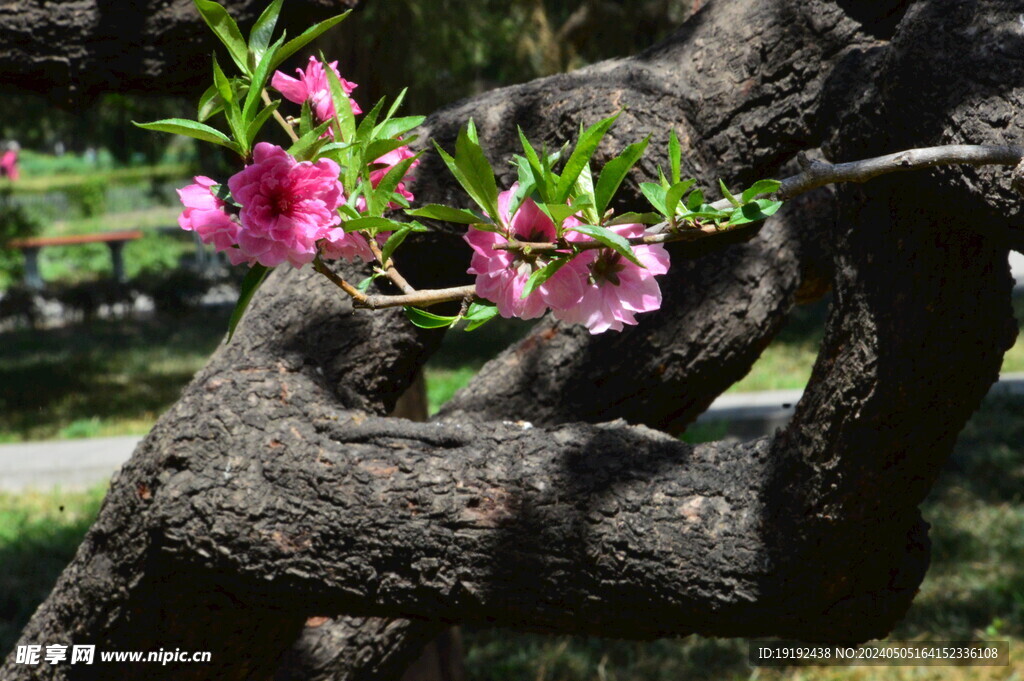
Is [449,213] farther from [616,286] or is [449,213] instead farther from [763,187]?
[763,187]

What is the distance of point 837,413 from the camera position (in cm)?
152

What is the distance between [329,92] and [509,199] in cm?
32

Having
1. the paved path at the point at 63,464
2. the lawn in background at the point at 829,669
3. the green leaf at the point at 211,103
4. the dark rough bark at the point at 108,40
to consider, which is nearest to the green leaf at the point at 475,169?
the green leaf at the point at 211,103

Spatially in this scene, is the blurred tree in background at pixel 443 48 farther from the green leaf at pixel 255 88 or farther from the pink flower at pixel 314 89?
the green leaf at pixel 255 88

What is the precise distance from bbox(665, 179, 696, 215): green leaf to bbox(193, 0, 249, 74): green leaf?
497 millimetres

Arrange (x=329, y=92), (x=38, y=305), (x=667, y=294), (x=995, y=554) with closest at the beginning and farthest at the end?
(x=329, y=92)
(x=667, y=294)
(x=995, y=554)
(x=38, y=305)

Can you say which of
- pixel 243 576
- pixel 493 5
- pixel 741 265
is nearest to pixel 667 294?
pixel 741 265

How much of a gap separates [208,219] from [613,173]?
0.42m

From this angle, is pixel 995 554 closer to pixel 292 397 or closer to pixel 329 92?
pixel 292 397

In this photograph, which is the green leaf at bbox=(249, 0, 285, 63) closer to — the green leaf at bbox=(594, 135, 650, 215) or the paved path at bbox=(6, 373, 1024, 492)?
the green leaf at bbox=(594, 135, 650, 215)

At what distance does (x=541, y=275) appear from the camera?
1002 millimetres

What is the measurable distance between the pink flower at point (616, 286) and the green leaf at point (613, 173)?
42 millimetres

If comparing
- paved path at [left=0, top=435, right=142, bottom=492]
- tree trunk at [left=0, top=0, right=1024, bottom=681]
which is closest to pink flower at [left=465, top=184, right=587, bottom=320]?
tree trunk at [left=0, top=0, right=1024, bottom=681]

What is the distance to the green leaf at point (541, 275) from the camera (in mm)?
990
